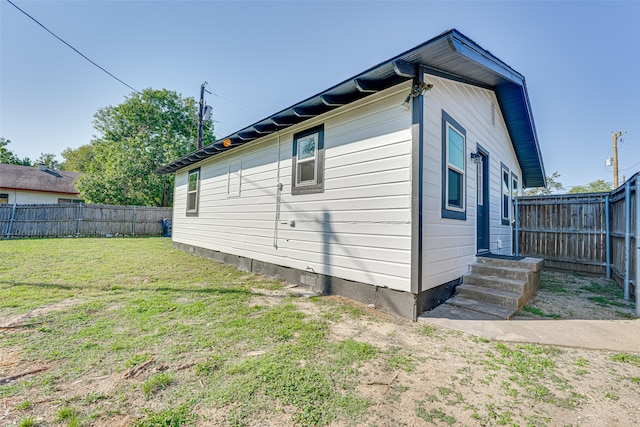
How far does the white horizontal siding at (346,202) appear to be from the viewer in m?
3.55

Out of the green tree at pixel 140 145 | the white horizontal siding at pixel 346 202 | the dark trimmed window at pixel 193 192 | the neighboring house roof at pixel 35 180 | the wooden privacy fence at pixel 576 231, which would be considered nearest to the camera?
the white horizontal siding at pixel 346 202

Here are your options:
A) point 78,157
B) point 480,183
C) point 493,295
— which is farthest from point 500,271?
Answer: point 78,157

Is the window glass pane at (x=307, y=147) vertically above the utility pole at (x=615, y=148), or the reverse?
the utility pole at (x=615, y=148)

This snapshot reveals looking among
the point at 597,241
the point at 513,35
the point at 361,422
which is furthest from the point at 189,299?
the point at 597,241

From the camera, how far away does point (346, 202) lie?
4.16 m

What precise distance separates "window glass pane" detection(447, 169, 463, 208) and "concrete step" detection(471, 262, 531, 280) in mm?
1153

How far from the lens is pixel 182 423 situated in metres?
1.51

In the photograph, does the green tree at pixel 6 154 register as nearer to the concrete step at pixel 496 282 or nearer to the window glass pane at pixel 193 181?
the window glass pane at pixel 193 181

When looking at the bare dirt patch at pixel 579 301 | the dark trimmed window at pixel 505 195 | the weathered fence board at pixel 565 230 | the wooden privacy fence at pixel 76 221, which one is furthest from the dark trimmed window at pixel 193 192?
the weathered fence board at pixel 565 230

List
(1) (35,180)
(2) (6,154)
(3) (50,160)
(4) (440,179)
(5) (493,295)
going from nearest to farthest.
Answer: (5) (493,295), (4) (440,179), (1) (35,180), (2) (6,154), (3) (50,160)

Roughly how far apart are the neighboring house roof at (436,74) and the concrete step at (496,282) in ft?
10.5

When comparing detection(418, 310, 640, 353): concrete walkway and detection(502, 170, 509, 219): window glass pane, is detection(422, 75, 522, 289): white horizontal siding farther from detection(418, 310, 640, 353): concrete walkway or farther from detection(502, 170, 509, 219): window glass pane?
detection(502, 170, 509, 219): window glass pane

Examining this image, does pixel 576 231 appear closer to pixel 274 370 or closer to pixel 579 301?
pixel 579 301

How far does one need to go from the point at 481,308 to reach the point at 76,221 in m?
17.3
